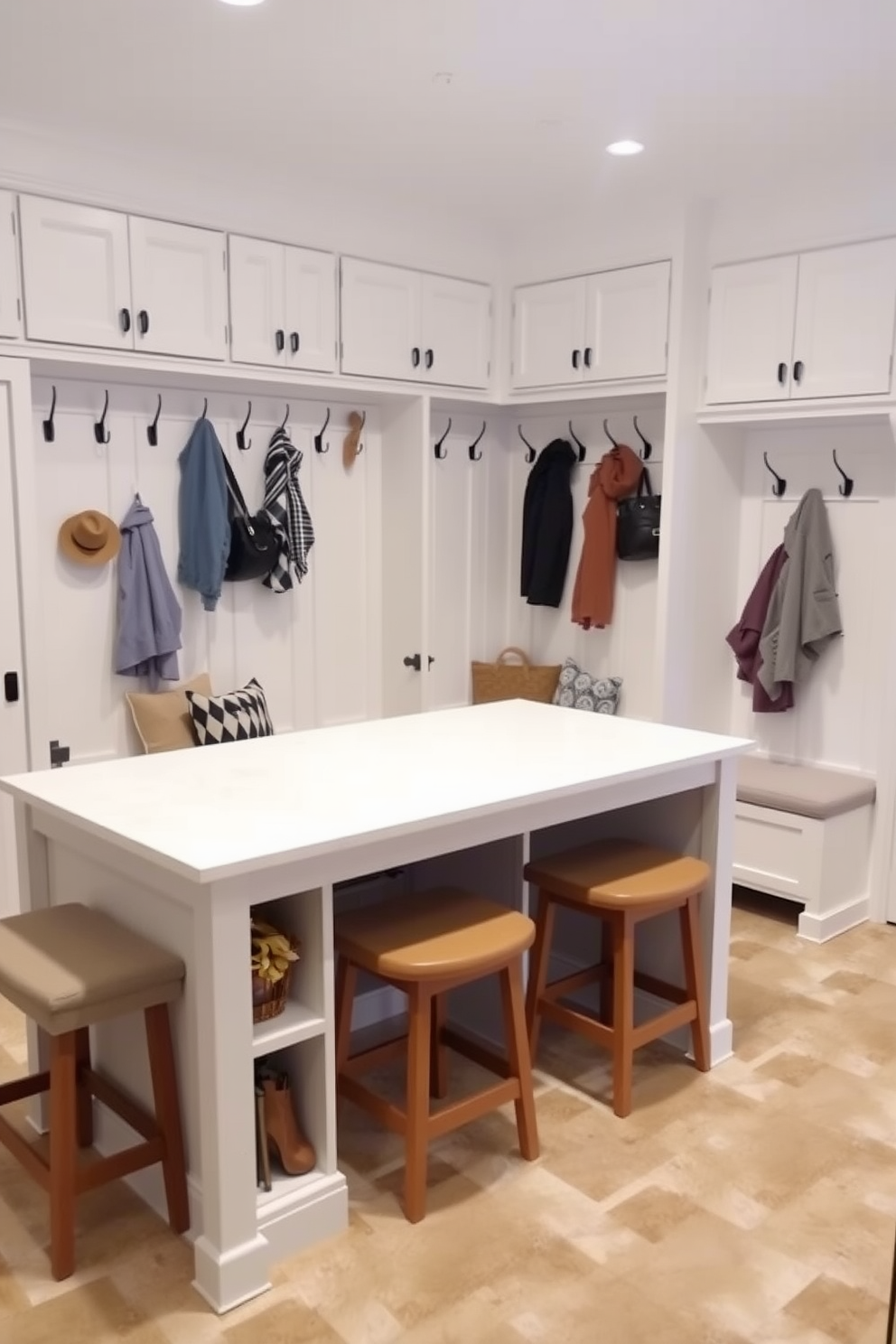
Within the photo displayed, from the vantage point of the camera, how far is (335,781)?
247 cm

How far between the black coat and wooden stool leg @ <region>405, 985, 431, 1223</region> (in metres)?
2.82

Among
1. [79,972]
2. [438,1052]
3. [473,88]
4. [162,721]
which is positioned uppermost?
[473,88]

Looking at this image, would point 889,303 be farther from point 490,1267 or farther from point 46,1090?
point 46,1090

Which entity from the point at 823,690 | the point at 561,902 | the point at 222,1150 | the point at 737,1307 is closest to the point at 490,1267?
the point at 737,1307

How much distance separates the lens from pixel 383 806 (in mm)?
2262

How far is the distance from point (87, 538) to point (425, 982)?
84.3 inches

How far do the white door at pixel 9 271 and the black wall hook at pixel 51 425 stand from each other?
389mm

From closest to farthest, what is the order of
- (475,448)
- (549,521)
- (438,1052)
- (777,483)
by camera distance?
(438,1052)
(777,483)
(549,521)
(475,448)

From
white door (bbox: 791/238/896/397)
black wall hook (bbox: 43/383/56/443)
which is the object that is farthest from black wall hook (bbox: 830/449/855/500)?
black wall hook (bbox: 43/383/56/443)

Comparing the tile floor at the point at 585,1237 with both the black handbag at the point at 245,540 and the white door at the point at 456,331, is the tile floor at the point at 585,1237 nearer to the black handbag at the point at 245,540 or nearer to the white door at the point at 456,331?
the black handbag at the point at 245,540

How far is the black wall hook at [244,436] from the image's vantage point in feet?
13.5

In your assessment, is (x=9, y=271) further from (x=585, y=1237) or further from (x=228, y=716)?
(x=585, y=1237)

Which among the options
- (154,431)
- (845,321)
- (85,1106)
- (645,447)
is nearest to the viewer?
(85,1106)

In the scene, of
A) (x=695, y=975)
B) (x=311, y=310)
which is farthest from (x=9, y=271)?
(x=695, y=975)
